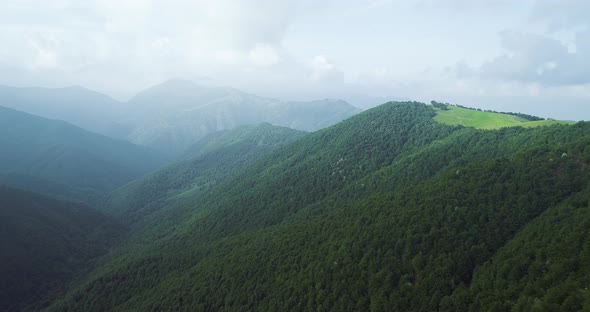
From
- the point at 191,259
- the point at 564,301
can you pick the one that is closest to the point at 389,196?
the point at 564,301

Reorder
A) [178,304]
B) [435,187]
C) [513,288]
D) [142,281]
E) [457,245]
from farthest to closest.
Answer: [142,281], [178,304], [435,187], [457,245], [513,288]

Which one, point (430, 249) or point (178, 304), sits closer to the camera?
point (430, 249)

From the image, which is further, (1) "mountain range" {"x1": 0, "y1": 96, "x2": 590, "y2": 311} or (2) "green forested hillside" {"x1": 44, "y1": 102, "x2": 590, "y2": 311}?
(2) "green forested hillside" {"x1": 44, "y1": 102, "x2": 590, "y2": 311}

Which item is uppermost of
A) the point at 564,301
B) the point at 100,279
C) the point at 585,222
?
the point at 585,222

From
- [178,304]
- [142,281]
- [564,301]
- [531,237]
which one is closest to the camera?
[564,301]

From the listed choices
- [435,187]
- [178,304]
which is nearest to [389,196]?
[435,187]

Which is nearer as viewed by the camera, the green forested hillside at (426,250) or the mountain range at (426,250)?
the mountain range at (426,250)

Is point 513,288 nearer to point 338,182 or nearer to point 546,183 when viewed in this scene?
point 546,183

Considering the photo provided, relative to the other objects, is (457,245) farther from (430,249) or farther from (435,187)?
(435,187)

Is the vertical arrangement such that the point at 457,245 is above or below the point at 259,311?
above
